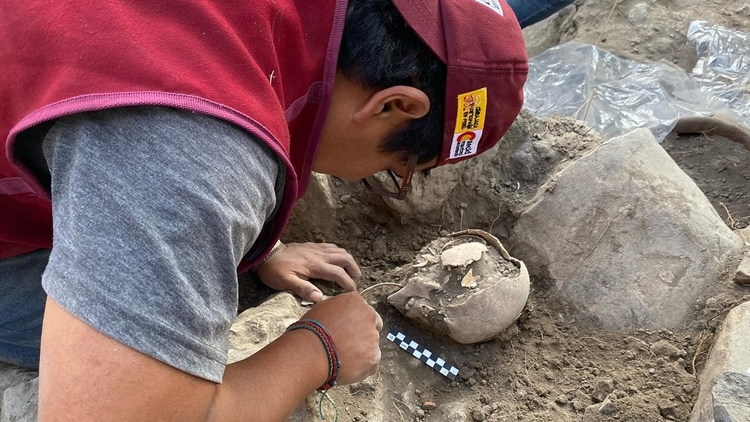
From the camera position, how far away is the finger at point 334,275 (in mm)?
1987

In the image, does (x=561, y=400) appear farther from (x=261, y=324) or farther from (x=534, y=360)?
(x=261, y=324)

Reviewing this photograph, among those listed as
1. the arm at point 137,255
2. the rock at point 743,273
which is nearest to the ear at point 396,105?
the arm at point 137,255

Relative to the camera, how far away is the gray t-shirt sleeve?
0.90m

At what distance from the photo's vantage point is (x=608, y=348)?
79.6 inches

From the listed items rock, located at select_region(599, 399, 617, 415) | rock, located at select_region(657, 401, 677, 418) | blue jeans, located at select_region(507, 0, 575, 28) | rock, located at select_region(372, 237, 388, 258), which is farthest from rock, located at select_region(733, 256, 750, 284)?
blue jeans, located at select_region(507, 0, 575, 28)

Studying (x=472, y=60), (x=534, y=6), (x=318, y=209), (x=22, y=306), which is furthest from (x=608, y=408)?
(x=534, y=6)

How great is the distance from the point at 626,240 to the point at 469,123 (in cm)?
106

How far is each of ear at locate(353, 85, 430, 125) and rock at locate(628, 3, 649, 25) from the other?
321 centimetres

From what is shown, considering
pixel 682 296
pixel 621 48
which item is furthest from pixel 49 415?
pixel 621 48

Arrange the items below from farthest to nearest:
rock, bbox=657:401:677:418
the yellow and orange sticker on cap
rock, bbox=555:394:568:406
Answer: rock, bbox=555:394:568:406 < rock, bbox=657:401:677:418 < the yellow and orange sticker on cap

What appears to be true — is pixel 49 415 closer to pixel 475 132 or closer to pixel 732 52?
pixel 475 132

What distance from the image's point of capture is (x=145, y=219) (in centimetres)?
90

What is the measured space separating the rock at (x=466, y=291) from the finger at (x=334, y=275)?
0.16 m

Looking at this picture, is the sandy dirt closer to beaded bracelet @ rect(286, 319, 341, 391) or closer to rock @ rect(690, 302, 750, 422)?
rock @ rect(690, 302, 750, 422)
